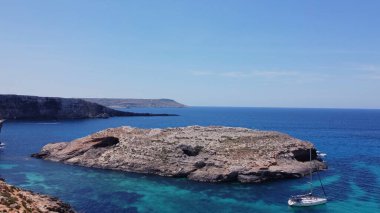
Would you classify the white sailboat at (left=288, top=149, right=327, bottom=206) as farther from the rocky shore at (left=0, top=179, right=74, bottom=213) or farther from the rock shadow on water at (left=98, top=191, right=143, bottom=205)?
the rocky shore at (left=0, top=179, right=74, bottom=213)

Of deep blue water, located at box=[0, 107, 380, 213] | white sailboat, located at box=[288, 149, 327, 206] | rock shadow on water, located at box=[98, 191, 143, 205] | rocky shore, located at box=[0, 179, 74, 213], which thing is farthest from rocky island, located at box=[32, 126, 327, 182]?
rocky shore, located at box=[0, 179, 74, 213]

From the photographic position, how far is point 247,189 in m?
67.0

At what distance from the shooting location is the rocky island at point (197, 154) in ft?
243

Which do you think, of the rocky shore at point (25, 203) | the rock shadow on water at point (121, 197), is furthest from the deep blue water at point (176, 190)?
the rocky shore at point (25, 203)

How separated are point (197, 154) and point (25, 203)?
41336 mm

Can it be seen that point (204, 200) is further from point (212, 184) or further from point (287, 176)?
point (287, 176)

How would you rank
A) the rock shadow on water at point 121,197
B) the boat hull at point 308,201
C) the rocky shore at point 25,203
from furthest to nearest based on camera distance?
the rock shadow on water at point 121,197 < the boat hull at point 308,201 < the rocky shore at point 25,203

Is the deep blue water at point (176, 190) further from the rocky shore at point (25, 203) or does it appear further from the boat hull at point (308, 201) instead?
the rocky shore at point (25, 203)

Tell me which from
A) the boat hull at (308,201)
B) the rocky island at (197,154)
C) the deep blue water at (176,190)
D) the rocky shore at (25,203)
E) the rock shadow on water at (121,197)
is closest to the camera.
A: the rocky shore at (25,203)

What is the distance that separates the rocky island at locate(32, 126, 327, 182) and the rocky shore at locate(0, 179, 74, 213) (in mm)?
30644

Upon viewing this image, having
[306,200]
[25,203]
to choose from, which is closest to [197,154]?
[306,200]

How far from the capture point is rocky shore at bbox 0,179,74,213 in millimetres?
41338

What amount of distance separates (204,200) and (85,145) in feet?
140

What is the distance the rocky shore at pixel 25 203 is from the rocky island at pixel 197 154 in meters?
30.6
